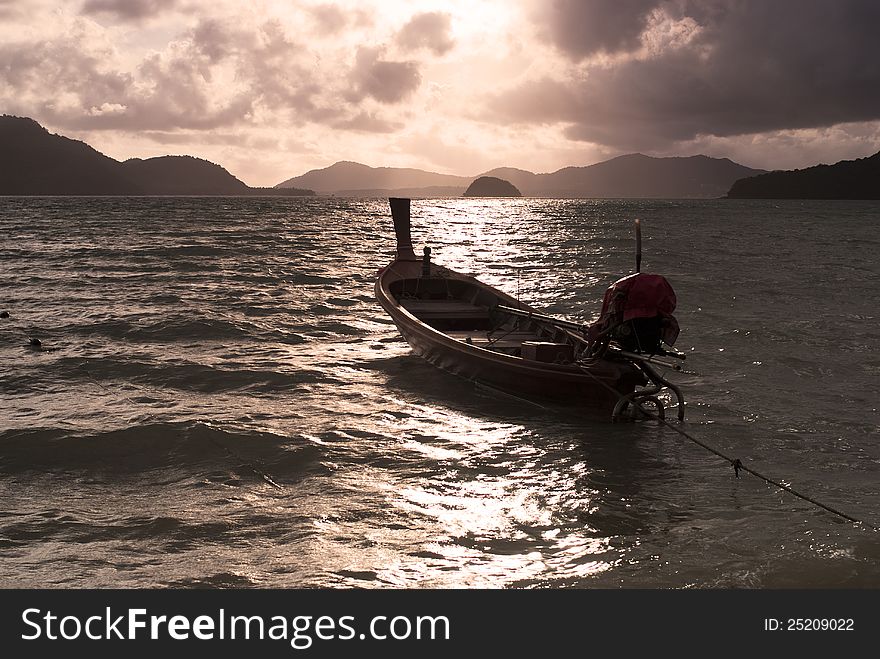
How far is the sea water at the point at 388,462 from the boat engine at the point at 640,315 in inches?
65.0

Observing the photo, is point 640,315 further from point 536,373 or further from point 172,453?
point 172,453

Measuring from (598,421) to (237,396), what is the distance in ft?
23.4

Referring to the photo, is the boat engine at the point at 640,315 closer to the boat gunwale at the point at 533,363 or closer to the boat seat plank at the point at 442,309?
the boat gunwale at the point at 533,363

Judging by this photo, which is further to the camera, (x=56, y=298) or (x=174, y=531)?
(x=56, y=298)

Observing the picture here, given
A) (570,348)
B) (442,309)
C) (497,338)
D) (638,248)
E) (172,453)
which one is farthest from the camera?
(442,309)

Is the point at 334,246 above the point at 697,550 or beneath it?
above

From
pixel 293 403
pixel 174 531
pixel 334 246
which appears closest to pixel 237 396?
pixel 293 403

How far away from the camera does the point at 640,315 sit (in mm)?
11734

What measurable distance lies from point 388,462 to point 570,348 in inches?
184

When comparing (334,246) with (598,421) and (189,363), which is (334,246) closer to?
(189,363)

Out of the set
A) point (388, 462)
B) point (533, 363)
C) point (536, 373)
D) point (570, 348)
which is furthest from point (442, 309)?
point (388, 462)

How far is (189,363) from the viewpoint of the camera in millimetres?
17188

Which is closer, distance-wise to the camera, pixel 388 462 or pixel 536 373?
pixel 388 462
